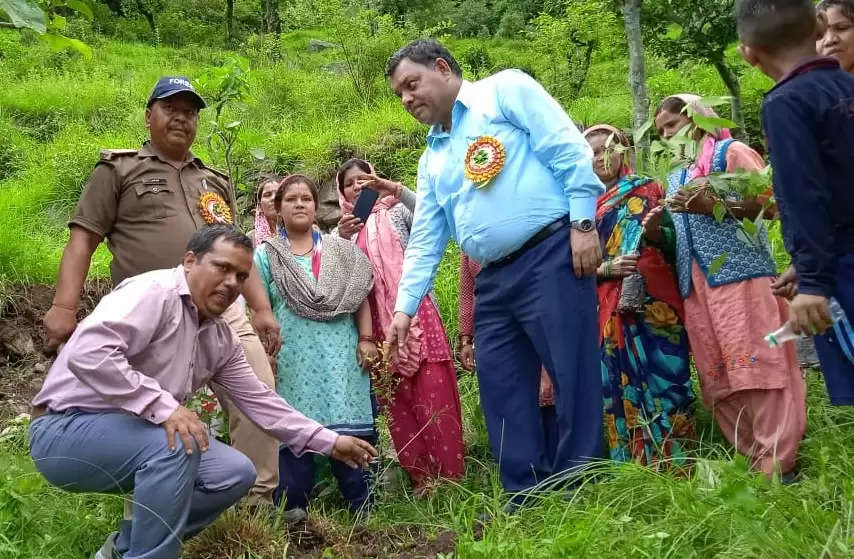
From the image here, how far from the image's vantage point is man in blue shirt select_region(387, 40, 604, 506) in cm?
297

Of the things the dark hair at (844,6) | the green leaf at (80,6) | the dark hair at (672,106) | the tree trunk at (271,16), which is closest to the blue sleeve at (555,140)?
the dark hair at (672,106)

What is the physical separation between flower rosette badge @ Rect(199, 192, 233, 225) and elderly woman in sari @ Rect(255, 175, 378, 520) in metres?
0.24

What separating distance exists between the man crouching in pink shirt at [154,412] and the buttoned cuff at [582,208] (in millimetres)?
1107

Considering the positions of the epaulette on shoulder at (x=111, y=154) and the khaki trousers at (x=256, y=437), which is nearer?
the khaki trousers at (x=256, y=437)

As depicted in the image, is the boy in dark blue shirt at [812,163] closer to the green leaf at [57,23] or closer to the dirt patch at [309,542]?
the dirt patch at [309,542]

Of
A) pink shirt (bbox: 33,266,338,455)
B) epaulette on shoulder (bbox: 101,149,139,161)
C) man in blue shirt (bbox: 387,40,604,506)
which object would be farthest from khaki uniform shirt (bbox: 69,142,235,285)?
man in blue shirt (bbox: 387,40,604,506)

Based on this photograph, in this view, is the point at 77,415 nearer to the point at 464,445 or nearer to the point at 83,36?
the point at 464,445

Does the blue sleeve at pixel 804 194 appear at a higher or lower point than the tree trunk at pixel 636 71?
lower

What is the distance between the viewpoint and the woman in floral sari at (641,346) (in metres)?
3.46

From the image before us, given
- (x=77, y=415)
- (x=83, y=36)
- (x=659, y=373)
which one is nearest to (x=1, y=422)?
(x=77, y=415)

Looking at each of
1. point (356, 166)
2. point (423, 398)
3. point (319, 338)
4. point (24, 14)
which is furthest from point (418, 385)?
point (24, 14)

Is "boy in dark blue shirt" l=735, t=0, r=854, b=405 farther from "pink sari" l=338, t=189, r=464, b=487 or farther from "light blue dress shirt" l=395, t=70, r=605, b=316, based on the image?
"pink sari" l=338, t=189, r=464, b=487

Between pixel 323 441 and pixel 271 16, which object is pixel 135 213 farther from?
pixel 271 16

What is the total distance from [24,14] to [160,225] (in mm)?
1793
